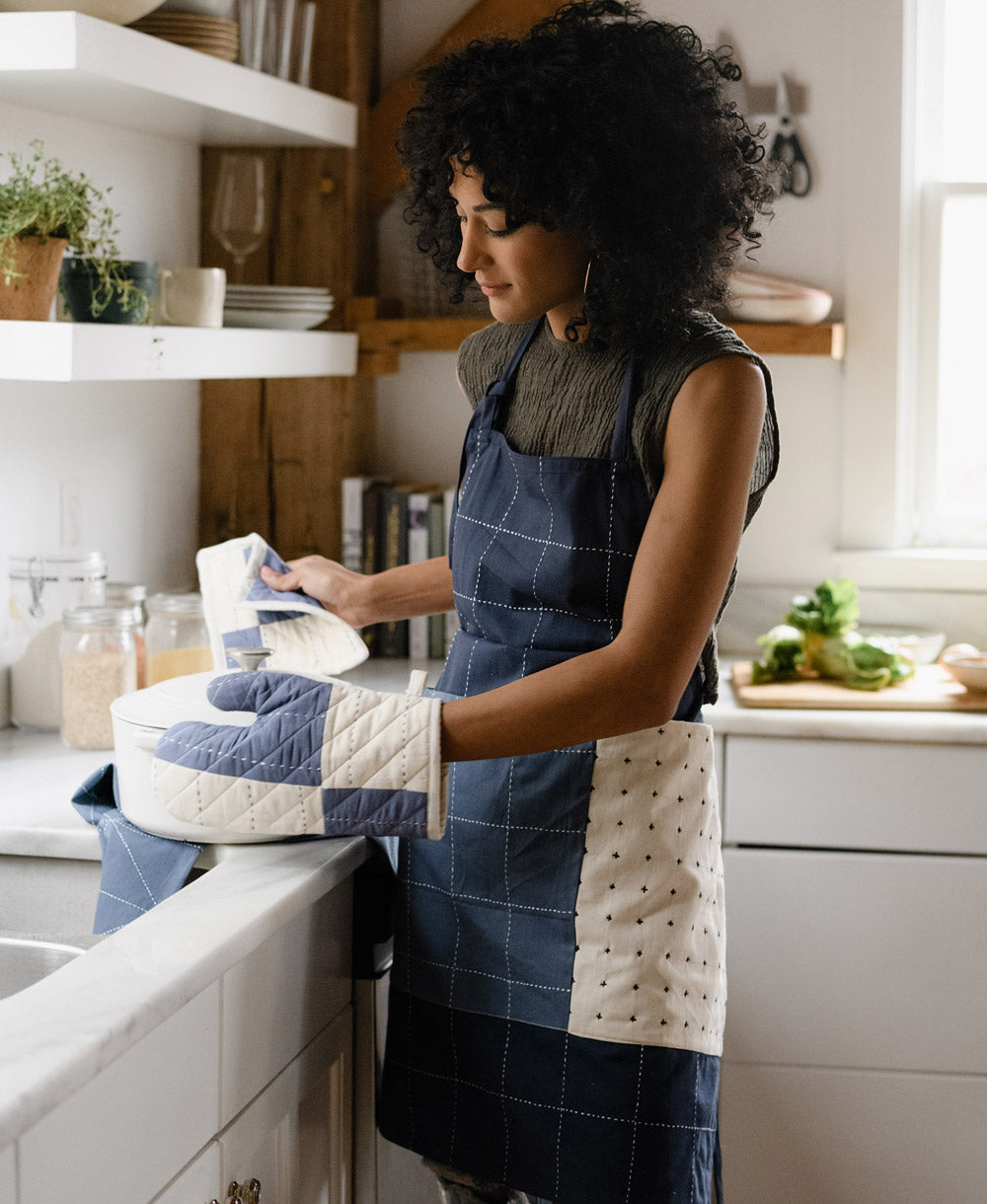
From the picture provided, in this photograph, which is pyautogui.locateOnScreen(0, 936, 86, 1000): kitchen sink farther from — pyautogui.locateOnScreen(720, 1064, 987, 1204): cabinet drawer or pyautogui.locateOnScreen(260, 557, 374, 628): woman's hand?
pyautogui.locateOnScreen(720, 1064, 987, 1204): cabinet drawer

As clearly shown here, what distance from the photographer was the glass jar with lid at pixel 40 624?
6.03 feet

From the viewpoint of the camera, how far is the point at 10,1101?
31.0 inches

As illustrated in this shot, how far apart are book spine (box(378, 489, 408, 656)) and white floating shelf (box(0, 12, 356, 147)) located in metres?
0.61

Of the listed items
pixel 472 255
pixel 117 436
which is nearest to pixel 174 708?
pixel 472 255

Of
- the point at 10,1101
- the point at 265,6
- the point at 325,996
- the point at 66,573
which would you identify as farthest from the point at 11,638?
the point at 10,1101

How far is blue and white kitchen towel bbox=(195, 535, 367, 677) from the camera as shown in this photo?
1.51 metres

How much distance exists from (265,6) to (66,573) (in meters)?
0.91

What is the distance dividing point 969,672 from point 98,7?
4.99 feet

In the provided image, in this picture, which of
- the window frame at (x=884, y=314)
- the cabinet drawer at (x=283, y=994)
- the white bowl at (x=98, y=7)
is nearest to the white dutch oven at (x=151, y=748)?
the cabinet drawer at (x=283, y=994)

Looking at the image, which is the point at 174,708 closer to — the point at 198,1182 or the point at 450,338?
the point at 198,1182

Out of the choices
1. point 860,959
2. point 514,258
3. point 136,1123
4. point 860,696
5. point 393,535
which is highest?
point 514,258

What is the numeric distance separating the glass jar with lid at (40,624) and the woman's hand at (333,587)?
1.45ft

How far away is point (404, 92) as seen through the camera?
2457 millimetres

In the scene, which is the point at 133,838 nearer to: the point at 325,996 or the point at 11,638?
the point at 325,996
